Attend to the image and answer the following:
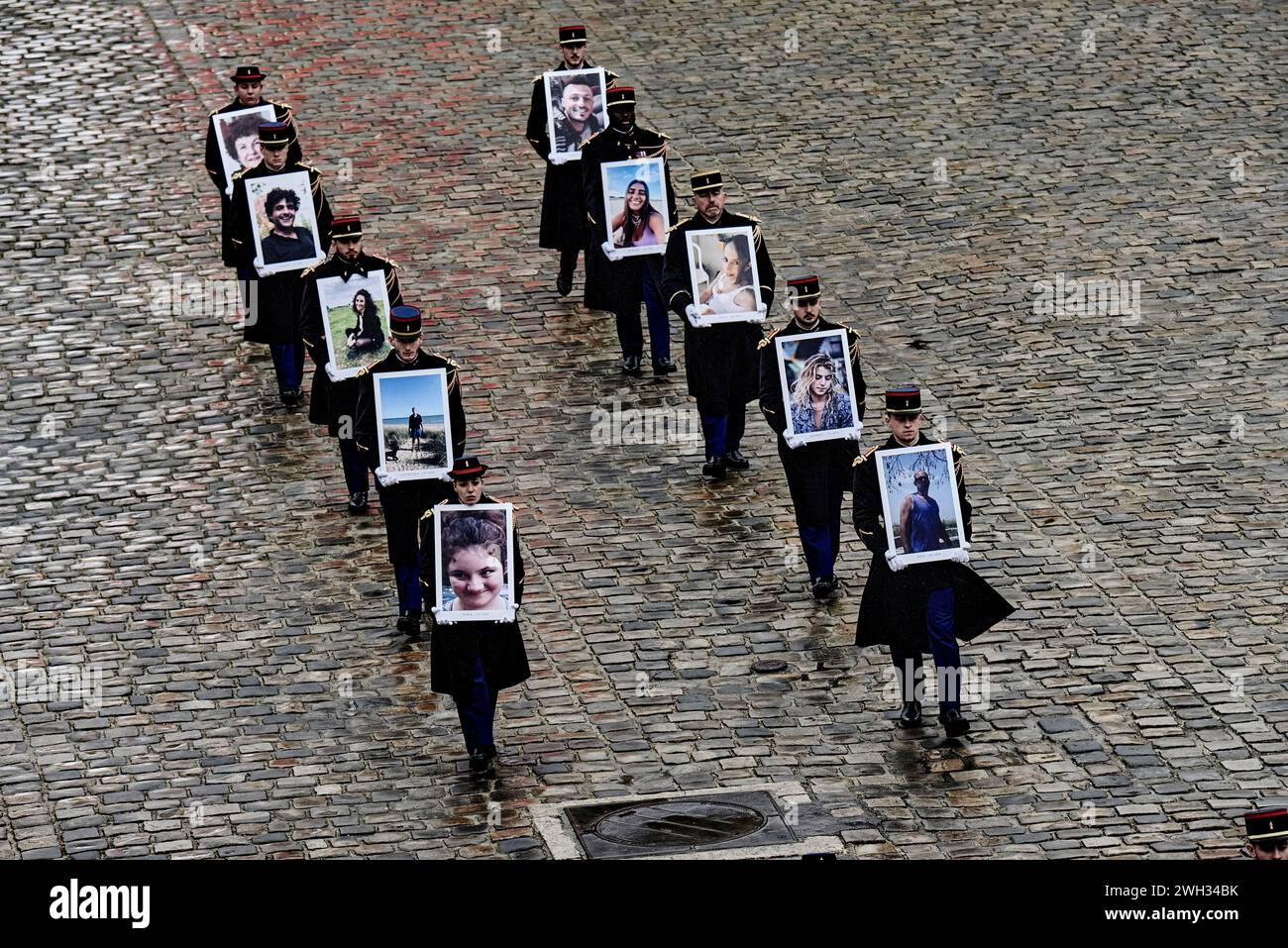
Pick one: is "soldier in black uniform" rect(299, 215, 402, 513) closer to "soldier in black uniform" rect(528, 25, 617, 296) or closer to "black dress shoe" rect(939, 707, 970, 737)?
"soldier in black uniform" rect(528, 25, 617, 296)

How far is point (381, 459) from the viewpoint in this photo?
49.0 ft

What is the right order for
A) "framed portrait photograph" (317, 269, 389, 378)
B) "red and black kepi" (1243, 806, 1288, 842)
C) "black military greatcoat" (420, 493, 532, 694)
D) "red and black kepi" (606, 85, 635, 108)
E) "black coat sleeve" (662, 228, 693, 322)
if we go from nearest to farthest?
"red and black kepi" (1243, 806, 1288, 842) → "black military greatcoat" (420, 493, 532, 694) → "framed portrait photograph" (317, 269, 389, 378) → "black coat sleeve" (662, 228, 693, 322) → "red and black kepi" (606, 85, 635, 108)

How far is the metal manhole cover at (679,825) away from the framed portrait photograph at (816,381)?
3.19 m

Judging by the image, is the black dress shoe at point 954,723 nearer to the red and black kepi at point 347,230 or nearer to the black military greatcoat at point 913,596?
the black military greatcoat at point 913,596

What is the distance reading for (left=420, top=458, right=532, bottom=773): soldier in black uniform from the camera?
44.2ft

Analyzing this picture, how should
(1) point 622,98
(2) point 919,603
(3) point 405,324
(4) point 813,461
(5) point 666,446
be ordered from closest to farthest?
(2) point 919,603, (3) point 405,324, (4) point 813,461, (5) point 666,446, (1) point 622,98

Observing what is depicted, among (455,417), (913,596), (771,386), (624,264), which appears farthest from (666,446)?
(913,596)

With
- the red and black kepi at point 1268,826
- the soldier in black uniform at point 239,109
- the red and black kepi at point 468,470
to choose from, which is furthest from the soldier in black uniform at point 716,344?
the red and black kepi at point 1268,826

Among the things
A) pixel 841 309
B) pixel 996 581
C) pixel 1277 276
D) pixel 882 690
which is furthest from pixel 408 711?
pixel 1277 276

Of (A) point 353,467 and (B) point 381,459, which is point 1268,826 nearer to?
(B) point 381,459

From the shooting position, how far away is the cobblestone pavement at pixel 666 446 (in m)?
13.5

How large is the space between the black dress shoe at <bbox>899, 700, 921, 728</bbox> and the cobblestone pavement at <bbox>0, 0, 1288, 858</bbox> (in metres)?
0.14

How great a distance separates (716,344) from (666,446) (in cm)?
110

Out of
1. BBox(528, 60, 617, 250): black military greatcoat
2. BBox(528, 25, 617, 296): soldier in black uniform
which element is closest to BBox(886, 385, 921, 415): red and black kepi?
BBox(528, 60, 617, 250): black military greatcoat
